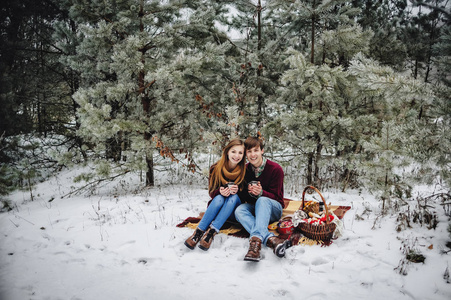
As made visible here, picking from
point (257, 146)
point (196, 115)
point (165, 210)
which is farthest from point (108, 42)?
point (257, 146)

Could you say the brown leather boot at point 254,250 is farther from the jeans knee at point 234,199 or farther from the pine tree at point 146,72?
the pine tree at point 146,72

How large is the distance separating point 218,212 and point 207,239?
0.42 m

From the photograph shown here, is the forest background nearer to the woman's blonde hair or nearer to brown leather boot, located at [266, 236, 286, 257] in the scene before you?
the woman's blonde hair

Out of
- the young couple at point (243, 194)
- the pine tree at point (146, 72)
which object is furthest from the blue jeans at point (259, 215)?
the pine tree at point (146, 72)

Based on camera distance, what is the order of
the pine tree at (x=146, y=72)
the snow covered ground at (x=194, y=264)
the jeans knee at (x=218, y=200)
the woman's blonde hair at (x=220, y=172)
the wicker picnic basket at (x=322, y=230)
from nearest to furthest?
the snow covered ground at (x=194, y=264), the wicker picnic basket at (x=322, y=230), the jeans knee at (x=218, y=200), the woman's blonde hair at (x=220, y=172), the pine tree at (x=146, y=72)

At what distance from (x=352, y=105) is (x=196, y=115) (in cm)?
373

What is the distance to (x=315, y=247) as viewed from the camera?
3.18 meters

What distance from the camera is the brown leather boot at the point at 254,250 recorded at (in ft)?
9.60

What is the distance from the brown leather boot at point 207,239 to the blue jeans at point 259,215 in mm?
407

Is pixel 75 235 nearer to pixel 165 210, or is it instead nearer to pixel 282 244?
pixel 165 210

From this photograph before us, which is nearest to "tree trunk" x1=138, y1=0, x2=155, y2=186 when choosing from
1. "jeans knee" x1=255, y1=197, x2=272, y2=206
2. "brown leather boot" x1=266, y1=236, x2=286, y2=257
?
"jeans knee" x1=255, y1=197, x2=272, y2=206

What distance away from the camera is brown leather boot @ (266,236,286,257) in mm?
2980

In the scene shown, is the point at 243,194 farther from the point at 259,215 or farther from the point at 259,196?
the point at 259,215

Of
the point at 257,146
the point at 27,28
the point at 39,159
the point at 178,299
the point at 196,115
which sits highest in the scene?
the point at 27,28
